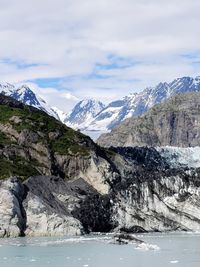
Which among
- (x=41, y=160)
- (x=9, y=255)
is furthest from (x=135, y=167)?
(x=9, y=255)

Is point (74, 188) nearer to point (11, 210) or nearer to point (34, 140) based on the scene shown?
point (11, 210)

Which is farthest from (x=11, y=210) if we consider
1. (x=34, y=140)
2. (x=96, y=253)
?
(x=34, y=140)

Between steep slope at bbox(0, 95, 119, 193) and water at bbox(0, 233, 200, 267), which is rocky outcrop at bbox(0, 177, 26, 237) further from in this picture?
steep slope at bbox(0, 95, 119, 193)

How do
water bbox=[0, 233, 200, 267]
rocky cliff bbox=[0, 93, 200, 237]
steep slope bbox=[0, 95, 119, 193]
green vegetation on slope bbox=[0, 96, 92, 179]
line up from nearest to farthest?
water bbox=[0, 233, 200, 267] → rocky cliff bbox=[0, 93, 200, 237] → green vegetation on slope bbox=[0, 96, 92, 179] → steep slope bbox=[0, 95, 119, 193]

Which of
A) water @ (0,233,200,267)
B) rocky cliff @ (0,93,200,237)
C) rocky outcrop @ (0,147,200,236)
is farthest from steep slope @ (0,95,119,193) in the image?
water @ (0,233,200,267)

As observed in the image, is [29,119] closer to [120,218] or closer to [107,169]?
[107,169]

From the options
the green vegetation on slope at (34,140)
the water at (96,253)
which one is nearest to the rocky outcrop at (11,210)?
the water at (96,253)
